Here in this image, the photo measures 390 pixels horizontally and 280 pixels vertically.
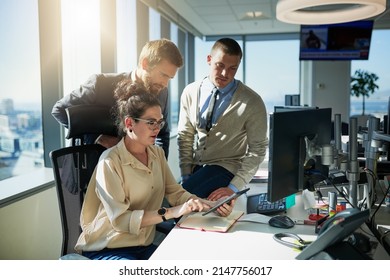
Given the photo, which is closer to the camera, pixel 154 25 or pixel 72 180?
pixel 72 180

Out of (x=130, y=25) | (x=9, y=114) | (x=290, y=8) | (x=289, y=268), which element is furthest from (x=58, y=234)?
(x=130, y=25)

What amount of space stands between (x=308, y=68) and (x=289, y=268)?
684 centimetres

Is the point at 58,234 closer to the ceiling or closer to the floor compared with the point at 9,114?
closer to the floor

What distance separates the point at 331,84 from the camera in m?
7.01

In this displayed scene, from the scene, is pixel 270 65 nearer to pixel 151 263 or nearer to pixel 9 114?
pixel 9 114

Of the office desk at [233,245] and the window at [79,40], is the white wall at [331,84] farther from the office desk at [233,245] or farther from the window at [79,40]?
the office desk at [233,245]

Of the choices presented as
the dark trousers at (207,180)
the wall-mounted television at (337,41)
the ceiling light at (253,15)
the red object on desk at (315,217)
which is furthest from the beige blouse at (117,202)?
the wall-mounted television at (337,41)

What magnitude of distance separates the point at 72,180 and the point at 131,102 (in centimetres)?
39

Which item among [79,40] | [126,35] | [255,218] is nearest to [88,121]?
[255,218]

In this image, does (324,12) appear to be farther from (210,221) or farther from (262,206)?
(210,221)

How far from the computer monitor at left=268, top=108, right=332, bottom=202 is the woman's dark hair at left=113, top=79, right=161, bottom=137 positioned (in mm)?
523

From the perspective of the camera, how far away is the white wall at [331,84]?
6.96 metres

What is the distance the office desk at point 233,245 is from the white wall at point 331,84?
618 centimetres

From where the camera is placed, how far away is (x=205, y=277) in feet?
3.60
